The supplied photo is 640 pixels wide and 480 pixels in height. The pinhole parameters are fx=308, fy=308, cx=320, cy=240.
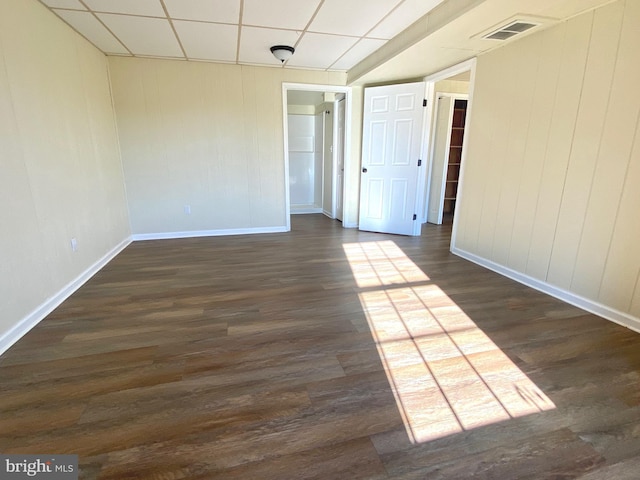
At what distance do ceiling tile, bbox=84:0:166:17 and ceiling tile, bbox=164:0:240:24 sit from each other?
0.34ft

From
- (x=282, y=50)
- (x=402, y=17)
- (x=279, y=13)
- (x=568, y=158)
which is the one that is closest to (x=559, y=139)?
(x=568, y=158)

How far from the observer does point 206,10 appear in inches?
108

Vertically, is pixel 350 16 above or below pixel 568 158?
above

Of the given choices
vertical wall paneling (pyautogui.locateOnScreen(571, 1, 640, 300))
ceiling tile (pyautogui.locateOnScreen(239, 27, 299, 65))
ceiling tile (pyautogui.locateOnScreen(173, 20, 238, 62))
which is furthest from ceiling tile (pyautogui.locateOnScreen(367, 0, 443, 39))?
ceiling tile (pyautogui.locateOnScreen(173, 20, 238, 62))

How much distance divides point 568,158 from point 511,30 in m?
1.21

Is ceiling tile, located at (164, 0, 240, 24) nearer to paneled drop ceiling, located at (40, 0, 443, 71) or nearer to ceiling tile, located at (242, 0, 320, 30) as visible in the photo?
paneled drop ceiling, located at (40, 0, 443, 71)

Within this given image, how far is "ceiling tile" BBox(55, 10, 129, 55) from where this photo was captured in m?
2.82

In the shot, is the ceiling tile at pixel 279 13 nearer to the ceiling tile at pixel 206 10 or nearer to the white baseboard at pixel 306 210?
the ceiling tile at pixel 206 10

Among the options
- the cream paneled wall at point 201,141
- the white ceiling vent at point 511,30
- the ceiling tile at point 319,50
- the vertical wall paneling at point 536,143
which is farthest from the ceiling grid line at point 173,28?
the vertical wall paneling at point 536,143

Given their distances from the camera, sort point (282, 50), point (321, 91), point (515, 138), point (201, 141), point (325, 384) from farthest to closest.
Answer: point (321, 91), point (201, 141), point (282, 50), point (515, 138), point (325, 384)

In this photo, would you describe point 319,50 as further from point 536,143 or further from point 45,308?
point 45,308

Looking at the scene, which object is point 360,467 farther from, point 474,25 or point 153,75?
point 153,75

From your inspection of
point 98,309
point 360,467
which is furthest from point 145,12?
point 360,467

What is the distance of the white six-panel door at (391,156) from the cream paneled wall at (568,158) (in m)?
1.13
